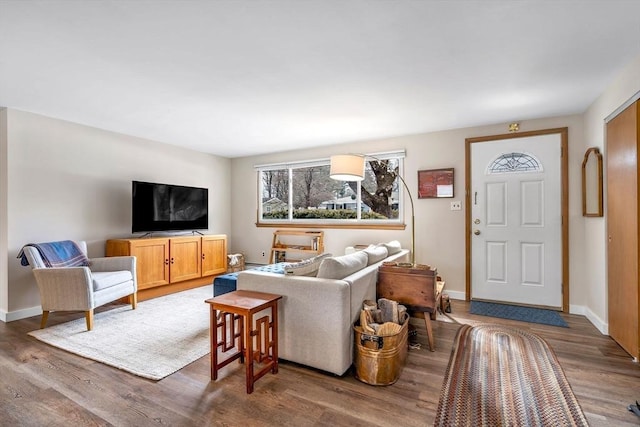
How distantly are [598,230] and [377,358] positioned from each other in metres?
2.67

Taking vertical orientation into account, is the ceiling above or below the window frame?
above

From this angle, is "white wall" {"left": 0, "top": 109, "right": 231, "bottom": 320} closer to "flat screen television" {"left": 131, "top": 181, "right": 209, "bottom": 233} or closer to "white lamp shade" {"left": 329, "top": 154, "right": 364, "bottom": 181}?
"flat screen television" {"left": 131, "top": 181, "right": 209, "bottom": 233}

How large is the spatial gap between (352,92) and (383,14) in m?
1.09

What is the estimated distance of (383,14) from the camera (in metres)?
1.76

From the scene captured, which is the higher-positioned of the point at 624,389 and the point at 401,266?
the point at 401,266

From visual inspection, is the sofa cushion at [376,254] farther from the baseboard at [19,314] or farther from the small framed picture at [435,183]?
the baseboard at [19,314]

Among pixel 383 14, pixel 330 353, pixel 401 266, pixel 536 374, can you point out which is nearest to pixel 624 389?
pixel 536 374

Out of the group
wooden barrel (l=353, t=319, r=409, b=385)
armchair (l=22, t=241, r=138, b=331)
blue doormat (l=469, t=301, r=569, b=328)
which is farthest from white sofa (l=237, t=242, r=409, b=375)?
blue doormat (l=469, t=301, r=569, b=328)

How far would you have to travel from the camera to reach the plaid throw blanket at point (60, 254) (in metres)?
3.15

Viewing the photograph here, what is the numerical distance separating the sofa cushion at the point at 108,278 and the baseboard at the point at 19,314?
70 cm

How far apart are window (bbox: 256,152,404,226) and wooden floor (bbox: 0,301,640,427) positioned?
8.09ft

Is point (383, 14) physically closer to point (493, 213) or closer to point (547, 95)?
point (547, 95)

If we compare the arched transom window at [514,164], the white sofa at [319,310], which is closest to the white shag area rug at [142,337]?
the white sofa at [319,310]

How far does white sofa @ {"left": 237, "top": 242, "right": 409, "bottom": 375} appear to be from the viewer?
207 centimetres
